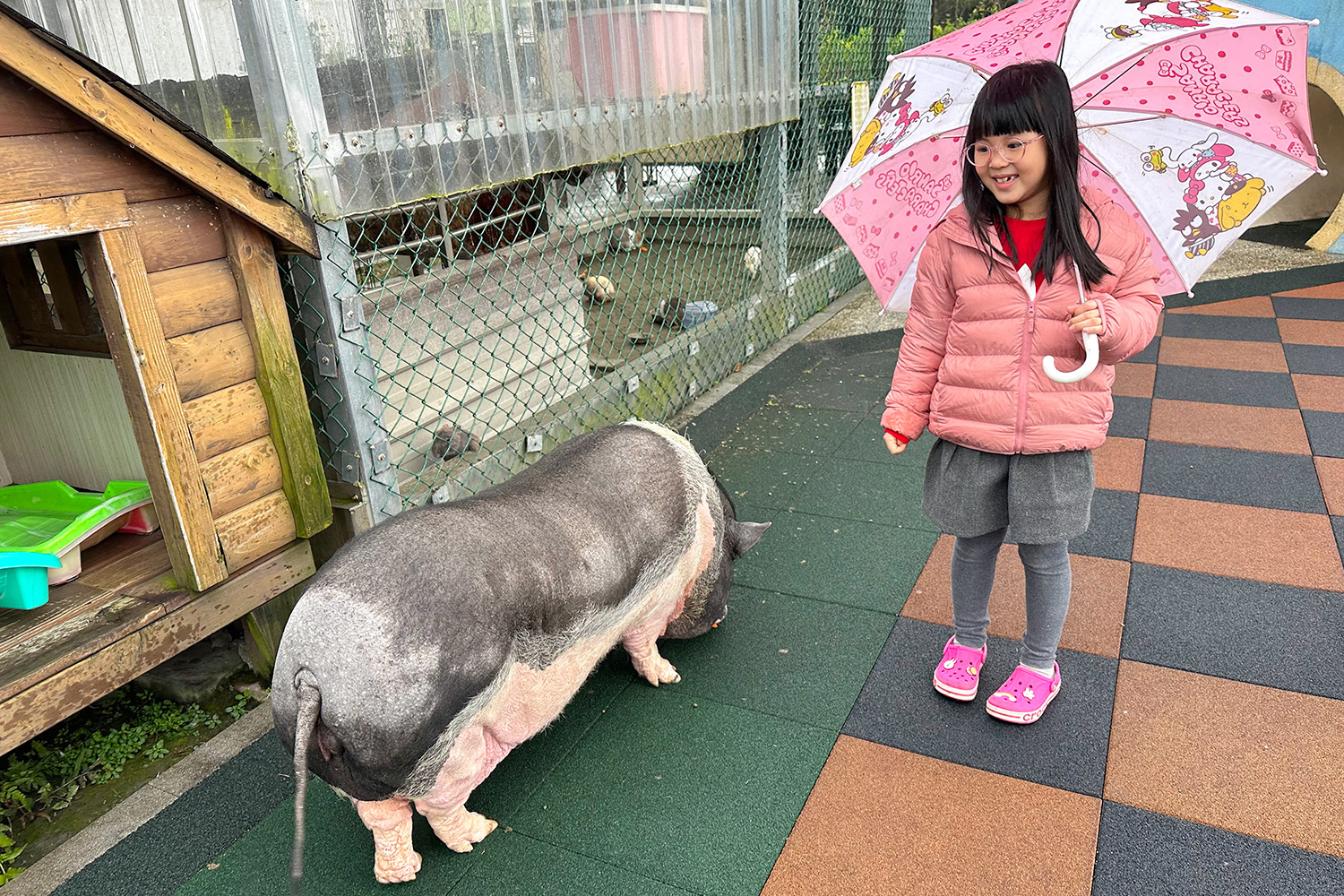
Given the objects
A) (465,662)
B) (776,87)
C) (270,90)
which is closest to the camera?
(465,662)

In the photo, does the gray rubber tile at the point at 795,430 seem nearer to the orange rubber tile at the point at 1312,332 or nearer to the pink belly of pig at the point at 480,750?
the pink belly of pig at the point at 480,750

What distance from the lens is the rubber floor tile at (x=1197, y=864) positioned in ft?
6.34

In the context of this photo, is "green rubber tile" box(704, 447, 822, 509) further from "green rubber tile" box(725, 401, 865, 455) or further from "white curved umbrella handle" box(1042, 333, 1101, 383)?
"white curved umbrella handle" box(1042, 333, 1101, 383)

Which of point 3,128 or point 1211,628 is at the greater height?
point 3,128

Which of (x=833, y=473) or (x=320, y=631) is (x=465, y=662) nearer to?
(x=320, y=631)

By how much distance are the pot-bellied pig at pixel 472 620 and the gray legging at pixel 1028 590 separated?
731mm

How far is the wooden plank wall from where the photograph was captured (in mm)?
1973

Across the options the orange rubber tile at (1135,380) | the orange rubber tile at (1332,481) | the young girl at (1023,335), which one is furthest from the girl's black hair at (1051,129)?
the orange rubber tile at (1135,380)

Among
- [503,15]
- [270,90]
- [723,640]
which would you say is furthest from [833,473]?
[270,90]

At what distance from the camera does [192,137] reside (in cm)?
217

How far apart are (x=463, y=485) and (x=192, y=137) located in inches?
57.6

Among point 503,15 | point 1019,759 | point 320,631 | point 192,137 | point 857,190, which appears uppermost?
point 503,15

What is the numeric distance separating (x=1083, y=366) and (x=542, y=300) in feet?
8.22

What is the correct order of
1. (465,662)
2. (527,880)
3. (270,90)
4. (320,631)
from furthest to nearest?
(270,90) → (527,880) → (465,662) → (320,631)
